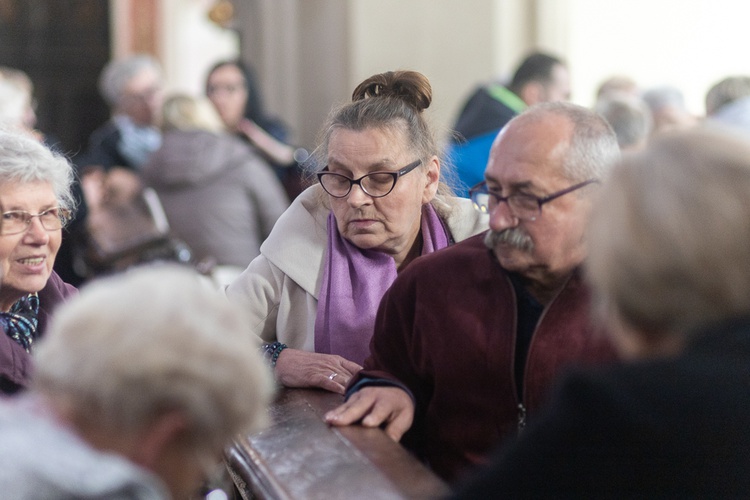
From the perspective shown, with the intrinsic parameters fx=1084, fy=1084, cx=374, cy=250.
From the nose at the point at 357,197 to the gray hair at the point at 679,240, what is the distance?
165 cm

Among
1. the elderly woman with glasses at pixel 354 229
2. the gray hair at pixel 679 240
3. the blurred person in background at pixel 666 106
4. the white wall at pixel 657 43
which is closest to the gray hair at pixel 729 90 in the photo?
the blurred person in background at pixel 666 106

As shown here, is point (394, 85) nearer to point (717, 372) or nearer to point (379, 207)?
point (379, 207)

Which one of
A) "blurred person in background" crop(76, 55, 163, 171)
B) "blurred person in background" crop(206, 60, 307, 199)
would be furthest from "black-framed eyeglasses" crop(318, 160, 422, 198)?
"blurred person in background" crop(76, 55, 163, 171)

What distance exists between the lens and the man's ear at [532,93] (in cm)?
642

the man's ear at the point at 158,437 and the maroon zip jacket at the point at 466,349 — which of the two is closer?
the man's ear at the point at 158,437

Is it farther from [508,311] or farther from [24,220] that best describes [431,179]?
[24,220]

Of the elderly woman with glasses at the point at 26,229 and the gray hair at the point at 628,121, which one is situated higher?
the elderly woman with glasses at the point at 26,229

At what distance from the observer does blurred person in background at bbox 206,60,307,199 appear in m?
7.19

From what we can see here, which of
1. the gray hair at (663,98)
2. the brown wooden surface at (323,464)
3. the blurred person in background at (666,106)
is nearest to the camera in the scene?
the brown wooden surface at (323,464)

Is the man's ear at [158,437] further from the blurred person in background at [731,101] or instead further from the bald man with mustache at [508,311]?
the blurred person in background at [731,101]

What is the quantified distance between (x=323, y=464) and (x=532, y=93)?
4563mm

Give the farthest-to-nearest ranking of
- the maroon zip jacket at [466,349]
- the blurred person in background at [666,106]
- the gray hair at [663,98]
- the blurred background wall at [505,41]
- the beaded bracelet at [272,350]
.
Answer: the blurred background wall at [505,41]
the gray hair at [663,98]
the blurred person in background at [666,106]
the beaded bracelet at [272,350]
the maroon zip jacket at [466,349]

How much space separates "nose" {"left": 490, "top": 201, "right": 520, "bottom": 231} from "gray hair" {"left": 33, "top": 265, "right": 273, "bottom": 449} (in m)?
1.17

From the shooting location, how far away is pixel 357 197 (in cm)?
325
